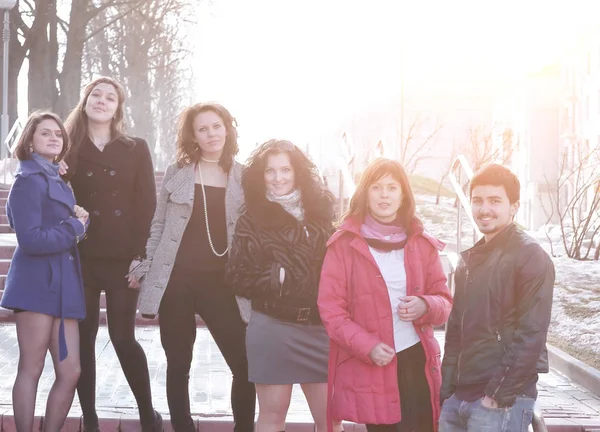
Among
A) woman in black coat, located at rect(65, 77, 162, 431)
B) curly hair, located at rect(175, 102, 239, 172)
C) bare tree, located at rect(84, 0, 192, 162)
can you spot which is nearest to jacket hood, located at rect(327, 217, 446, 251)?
curly hair, located at rect(175, 102, 239, 172)

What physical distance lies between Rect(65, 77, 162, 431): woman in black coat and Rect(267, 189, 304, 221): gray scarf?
1047mm

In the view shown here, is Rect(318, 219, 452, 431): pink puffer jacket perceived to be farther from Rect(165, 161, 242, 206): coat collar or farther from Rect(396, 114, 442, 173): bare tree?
Rect(396, 114, 442, 173): bare tree

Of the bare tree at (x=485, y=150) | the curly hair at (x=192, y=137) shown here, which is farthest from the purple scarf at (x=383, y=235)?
the bare tree at (x=485, y=150)

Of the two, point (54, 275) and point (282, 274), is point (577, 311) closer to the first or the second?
point (282, 274)

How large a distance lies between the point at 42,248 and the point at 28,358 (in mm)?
564

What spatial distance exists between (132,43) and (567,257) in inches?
851

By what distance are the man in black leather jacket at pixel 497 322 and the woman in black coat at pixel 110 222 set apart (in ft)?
6.51

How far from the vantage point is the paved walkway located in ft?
18.9

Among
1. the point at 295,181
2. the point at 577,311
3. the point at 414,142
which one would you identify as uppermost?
the point at 414,142

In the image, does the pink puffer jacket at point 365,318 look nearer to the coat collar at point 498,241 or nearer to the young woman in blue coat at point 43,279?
the coat collar at point 498,241

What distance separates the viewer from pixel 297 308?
4371 mm

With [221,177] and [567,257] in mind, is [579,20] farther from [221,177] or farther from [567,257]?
[221,177]

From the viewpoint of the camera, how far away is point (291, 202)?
14.7 ft

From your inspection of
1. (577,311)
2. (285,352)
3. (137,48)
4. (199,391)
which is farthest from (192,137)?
(137,48)
